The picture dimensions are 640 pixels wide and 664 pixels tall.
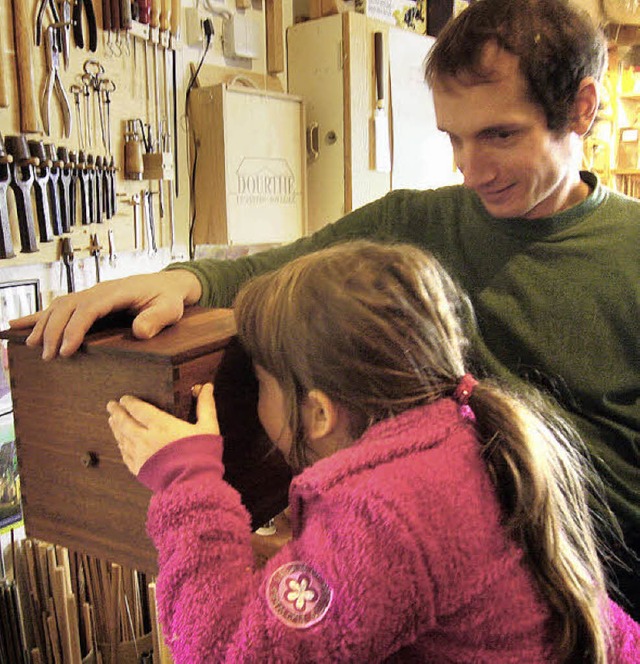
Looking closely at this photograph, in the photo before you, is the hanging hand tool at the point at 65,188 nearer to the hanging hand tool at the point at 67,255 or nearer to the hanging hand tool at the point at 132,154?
the hanging hand tool at the point at 67,255

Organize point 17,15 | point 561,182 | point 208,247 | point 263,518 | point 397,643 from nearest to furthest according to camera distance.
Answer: point 397,643, point 263,518, point 561,182, point 17,15, point 208,247

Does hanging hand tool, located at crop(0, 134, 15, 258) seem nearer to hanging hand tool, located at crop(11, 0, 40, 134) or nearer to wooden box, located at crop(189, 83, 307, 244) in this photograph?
hanging hand tool, located at crop(11, 0, 40, 134)

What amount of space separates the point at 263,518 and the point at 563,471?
0.42m

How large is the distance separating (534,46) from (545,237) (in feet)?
0.96

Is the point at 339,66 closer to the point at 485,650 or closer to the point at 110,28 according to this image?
the point at 110,28

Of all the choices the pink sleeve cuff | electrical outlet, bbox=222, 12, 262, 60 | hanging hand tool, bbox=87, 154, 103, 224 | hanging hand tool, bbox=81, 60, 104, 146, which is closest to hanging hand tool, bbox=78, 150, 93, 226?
hanging hand tool, bbox=87, 154, 103, 224

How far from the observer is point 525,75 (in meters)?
1.09

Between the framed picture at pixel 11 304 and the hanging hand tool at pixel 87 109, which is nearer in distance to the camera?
the framed picture at pixel 11 304

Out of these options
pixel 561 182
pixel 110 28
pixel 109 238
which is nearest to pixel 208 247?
pixel 109 238

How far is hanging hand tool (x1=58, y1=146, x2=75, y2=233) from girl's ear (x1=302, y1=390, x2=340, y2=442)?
3.79ft

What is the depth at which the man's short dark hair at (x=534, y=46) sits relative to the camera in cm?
109

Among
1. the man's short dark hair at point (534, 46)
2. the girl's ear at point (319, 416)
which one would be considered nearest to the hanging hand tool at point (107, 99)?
the man's short dark hair at point (534, 46)

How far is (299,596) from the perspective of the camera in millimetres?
687

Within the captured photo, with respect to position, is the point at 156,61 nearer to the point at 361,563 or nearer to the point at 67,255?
the point at 67,255
